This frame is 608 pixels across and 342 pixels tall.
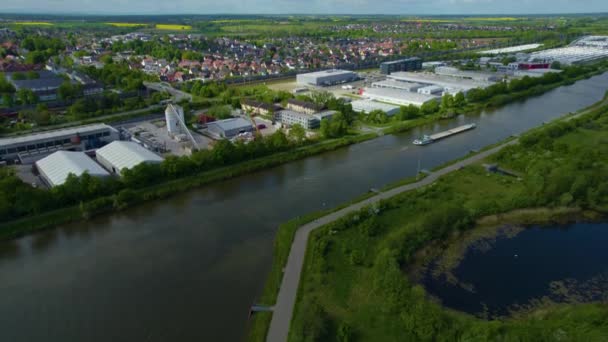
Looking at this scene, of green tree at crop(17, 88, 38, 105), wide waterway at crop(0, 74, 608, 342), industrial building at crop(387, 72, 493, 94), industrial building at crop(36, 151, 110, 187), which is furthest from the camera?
industrial building at crop(387, 72, 493, 94)

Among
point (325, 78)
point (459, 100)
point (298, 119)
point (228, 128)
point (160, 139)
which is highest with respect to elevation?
point (325, 78)

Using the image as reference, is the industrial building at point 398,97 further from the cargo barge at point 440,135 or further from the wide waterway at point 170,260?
the wide waterway at point 170,260

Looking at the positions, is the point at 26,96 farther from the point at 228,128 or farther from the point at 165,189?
the point at 165,189

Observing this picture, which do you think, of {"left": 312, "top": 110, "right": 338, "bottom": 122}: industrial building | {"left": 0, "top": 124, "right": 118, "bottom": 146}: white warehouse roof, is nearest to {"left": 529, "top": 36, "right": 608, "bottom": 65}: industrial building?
{"left": 312, "top": 110, "right": 338, "bottom": 122}: industrial building

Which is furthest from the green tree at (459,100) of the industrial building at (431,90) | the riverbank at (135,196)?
the riverbank at (135,196)

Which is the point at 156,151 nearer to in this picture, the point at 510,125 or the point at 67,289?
the point at 67,289

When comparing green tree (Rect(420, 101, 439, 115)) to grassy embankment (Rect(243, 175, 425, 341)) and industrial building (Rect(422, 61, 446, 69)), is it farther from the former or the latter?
industrial building (Rect(422, 61, 446, 69))

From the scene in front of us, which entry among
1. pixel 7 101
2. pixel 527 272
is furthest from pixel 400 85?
pixel 7 101
